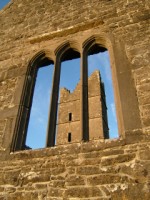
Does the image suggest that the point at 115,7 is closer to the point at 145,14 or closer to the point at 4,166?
the point at 145,14

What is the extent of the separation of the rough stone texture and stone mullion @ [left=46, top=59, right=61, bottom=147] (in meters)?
0.24

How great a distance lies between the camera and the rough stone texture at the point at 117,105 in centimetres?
258

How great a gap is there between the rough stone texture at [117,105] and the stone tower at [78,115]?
1544 cm

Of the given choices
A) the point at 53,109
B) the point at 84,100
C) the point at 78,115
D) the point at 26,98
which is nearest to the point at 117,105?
the point at 84,100

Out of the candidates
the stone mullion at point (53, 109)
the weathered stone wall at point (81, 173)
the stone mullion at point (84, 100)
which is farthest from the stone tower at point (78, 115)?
the weathered stone wall at point (81, 173)

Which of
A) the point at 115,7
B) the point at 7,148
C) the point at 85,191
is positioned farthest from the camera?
the point at 115,7

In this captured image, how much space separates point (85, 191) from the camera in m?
2.56

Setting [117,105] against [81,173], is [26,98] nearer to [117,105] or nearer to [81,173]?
[117,105]

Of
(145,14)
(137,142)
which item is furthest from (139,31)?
(137,142)

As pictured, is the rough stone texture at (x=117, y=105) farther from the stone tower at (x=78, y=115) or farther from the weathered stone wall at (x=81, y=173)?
the stone tower at (x=78, y=115)

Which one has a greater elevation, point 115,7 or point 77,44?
point 115,7

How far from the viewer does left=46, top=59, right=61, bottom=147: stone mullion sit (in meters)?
3.34

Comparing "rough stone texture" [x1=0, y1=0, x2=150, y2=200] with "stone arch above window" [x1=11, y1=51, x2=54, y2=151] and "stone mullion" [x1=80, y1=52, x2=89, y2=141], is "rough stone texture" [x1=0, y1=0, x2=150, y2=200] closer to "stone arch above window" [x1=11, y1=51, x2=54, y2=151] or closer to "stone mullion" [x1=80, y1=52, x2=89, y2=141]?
"stone arch above window" [x1=11, y1=51, x2=54, y2=151]

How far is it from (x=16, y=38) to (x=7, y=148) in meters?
2.94
